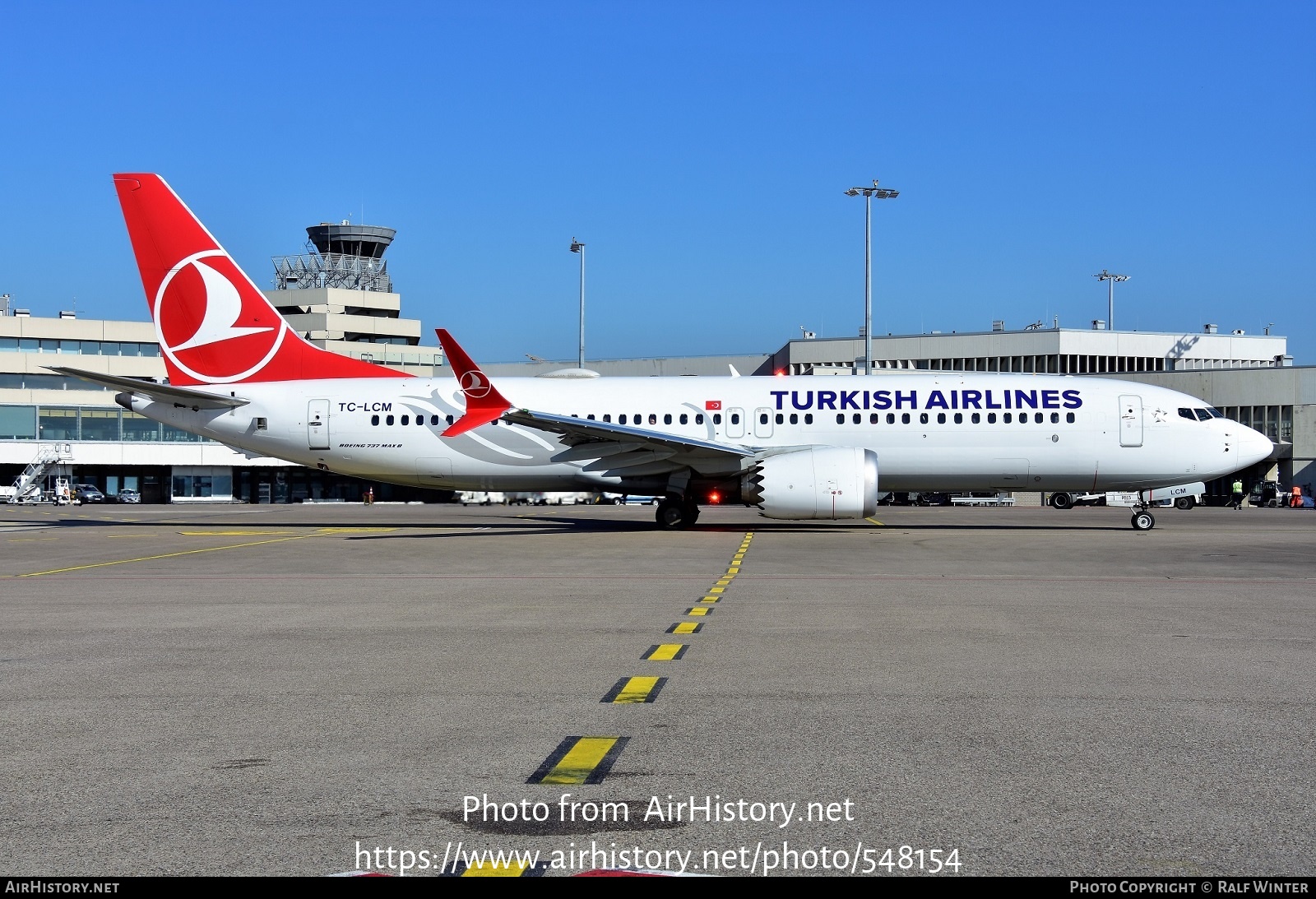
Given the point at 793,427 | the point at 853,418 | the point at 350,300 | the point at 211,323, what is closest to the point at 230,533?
the point at 211,323

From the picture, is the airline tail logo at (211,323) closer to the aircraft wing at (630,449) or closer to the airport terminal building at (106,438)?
the aircraft wing at (630,449)

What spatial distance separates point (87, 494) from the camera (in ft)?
268

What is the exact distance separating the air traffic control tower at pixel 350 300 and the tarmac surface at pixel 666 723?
312ft

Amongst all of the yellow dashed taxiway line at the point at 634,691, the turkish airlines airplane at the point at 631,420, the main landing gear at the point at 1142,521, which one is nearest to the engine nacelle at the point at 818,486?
the turkish airlines airplane at the point at 631,420

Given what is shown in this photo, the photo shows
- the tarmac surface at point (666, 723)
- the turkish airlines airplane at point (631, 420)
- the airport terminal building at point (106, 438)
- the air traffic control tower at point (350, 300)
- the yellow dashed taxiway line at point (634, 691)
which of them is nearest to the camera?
the tarmac surface at point (666, 723)

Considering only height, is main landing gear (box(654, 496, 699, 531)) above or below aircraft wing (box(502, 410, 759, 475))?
below

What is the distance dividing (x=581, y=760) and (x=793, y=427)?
25.0 metres

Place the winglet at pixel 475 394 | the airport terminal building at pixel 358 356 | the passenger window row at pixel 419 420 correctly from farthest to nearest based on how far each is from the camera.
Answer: the airport terminal building at pixel 358 356, the passenger window row at pixel 419 420, the winglet at pixel 475 394

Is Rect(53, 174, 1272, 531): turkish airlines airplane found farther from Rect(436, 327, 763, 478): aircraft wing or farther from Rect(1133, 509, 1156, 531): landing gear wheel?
Rect(1133, 509, 1156, 531): landing gear wheel

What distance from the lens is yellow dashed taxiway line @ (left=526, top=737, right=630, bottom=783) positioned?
243 inches

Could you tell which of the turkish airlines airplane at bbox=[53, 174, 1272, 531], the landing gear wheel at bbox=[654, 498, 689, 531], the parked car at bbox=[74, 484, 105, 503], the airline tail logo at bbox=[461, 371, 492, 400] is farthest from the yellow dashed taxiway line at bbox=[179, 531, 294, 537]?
the parked car at bbox=[74, 484, 105, 503]

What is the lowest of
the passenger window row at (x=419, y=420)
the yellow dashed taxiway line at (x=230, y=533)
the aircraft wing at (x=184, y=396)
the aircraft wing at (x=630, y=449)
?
the yellow dashed taxiway line at (x=230, y=533)

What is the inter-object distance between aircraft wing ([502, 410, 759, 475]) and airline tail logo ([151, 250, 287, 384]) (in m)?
7.89

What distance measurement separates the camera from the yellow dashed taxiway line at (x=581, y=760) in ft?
20.2
